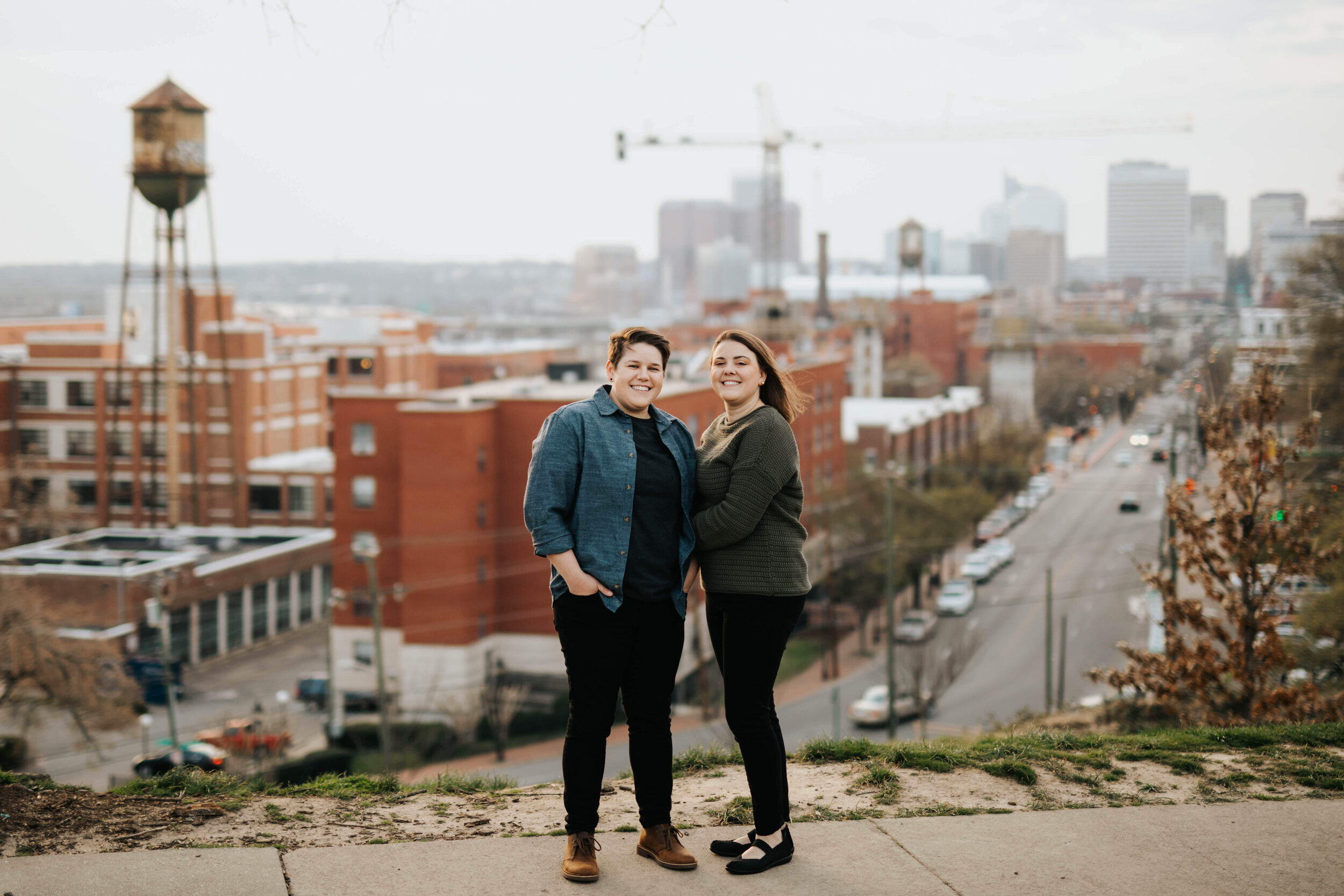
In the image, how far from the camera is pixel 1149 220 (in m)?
148

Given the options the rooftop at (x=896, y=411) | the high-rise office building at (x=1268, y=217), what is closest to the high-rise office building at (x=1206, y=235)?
the high-rise office building at (x=1268, y=217)

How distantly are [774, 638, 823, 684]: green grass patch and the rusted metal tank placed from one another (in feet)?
107

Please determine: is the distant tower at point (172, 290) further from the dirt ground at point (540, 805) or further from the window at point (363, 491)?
the dirt ground at point (540, 805)

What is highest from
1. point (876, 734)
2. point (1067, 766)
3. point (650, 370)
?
point (650, 370)

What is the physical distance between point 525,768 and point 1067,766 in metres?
28.1

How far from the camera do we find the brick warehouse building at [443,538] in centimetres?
3894

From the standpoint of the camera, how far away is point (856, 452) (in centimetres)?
6297

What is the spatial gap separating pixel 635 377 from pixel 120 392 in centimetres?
6209

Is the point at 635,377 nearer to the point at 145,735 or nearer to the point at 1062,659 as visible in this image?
the point at 145,735

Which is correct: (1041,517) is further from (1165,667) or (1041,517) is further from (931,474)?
(1165,667)

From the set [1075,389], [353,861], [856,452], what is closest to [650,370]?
[353,861]

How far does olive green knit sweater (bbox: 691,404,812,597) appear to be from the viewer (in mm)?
4609

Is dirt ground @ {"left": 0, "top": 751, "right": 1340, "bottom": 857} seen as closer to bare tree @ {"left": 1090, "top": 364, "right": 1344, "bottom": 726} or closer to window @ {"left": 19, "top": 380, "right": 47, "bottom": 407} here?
bare tree @ {"left": 1090, "top": 364, "right": 1344, "bottom": 726}

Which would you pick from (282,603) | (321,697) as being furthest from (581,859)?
(282,603)
